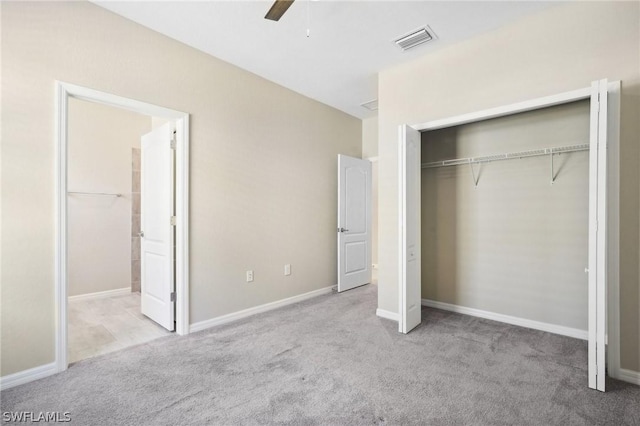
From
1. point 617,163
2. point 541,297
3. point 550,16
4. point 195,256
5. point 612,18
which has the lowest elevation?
point 541,297

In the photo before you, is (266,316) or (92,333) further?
(266,316)

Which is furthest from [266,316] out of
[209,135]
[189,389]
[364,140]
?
[364,140]

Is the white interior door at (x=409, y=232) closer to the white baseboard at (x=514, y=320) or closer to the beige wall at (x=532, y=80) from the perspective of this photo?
the beige wall at (x=532, y=80)

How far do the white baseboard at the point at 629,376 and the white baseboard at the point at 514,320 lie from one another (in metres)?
0.67

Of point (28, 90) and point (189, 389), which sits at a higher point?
point (28, 90)

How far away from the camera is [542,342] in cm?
277

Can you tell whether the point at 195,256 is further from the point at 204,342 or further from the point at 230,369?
the point at 230,369

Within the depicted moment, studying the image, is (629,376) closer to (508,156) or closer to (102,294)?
(508,156)

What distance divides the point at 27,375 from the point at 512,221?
4.35m

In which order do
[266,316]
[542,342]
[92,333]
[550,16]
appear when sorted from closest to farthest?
1. [550,16]
2. [542,342]
3. [92,333]
4. [266,316]

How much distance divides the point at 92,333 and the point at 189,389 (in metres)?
1.68

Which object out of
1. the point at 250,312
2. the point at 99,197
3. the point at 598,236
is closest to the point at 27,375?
the point at 250,312

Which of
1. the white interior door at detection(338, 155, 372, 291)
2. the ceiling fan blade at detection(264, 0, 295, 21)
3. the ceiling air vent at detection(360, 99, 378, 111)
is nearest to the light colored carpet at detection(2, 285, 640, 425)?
the white interior door at detection(338, 155, 372, 291)

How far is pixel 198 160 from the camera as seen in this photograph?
10.3 ft
